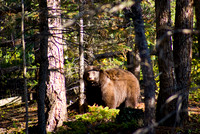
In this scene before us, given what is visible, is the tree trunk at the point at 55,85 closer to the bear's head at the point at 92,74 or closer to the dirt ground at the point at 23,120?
the dirt ground at the point at 23,120

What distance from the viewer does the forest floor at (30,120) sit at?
5.60 metres

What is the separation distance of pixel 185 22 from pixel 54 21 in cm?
382

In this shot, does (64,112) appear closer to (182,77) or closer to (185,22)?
(182,77)

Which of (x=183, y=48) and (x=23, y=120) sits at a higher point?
(x=183, y=48)

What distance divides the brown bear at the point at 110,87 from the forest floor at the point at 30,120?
44.3 inches

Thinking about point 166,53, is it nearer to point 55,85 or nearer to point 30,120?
point 55,85

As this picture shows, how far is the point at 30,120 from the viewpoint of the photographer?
887 centimetres

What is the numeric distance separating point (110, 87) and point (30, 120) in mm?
3508

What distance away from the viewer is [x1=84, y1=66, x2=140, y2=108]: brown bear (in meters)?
8.67

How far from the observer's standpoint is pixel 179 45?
638 centimetres

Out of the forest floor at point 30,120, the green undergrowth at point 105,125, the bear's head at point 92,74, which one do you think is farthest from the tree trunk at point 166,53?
the bear's head at point 92,74

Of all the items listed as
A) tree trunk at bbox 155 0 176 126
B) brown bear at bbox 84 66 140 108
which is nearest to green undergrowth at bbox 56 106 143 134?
tree trunk at bbox 155 0 176 126

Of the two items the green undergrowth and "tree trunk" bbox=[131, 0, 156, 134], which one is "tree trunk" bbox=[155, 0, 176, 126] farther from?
"tree trunk" bbox=[131, 0, 156, 134]

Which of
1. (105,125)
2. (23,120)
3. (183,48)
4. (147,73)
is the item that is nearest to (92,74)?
(105,125)
